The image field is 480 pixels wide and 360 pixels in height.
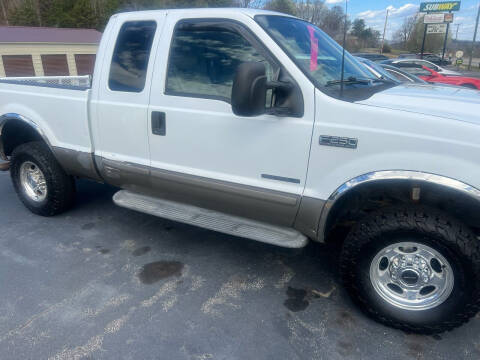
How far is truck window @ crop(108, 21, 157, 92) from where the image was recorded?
3.15 m

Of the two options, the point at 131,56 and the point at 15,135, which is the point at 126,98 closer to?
the point at 131,56

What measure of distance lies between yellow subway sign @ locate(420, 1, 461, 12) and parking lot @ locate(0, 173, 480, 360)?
143 feet

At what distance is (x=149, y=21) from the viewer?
3.14m

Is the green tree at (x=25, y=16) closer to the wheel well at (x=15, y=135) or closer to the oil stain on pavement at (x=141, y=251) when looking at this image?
the wheel well at (x=15, y=135)

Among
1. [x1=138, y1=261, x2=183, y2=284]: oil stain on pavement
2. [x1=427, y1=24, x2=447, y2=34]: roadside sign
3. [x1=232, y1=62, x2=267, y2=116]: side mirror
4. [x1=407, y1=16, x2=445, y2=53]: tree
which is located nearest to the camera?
[x1=232, y1=62, x2=267, y2=116]: side mirror

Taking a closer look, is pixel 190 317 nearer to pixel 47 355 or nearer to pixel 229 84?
pixel 47 355

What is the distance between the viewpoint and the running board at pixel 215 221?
2781mm

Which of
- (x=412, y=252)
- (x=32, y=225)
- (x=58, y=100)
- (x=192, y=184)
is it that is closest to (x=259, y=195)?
(x=192, y=184)

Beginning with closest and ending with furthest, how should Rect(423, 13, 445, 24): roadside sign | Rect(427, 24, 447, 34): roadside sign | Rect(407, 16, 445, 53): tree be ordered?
Rect(423, 13, 445, 24): roadside sign
Rect(427, 24, 447, 34): roadside sign
Rect(407, 16, 445, 53): tree

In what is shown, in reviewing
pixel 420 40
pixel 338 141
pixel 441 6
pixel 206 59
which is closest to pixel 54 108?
pixel 206 59

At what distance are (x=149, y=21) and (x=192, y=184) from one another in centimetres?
135

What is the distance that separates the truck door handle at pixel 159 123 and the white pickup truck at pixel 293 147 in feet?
0.04

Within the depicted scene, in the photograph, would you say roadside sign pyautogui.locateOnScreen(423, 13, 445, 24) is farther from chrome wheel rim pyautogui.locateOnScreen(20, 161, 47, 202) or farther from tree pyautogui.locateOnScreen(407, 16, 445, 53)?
chrome wheel rim pyautogui.locateOnScreen(20, 161, 47, 202)

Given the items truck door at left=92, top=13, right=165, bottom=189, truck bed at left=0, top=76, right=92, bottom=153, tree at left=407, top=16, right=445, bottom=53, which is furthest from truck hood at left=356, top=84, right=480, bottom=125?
tree at left=407, top=16, right=445, bottom=53
